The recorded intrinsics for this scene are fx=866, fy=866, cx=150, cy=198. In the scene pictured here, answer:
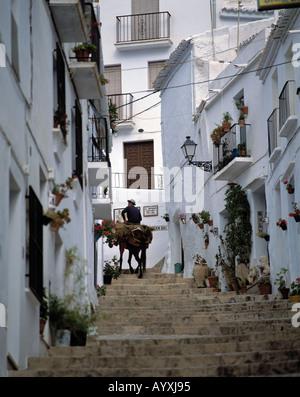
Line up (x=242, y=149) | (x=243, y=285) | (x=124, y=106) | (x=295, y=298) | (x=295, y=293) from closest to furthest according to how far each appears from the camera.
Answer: (x=295, y=298)
(x=295, y=293)
(x=243, y=285)
(x=242, y=149)
(x=124, y=106)

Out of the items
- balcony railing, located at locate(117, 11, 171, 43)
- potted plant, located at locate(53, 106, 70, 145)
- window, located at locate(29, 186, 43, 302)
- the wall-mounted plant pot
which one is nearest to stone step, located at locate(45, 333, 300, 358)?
window, located at locate(29, 186, 43, 302)

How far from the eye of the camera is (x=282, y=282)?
17062mm

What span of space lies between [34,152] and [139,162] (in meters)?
22.6

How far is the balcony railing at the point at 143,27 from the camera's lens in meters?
33.4

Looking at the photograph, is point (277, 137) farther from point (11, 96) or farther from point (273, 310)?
point (11, 96)

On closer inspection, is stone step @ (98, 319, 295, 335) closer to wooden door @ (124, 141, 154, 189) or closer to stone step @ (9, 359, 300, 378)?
stone step @ (9, 359, 300, 378)

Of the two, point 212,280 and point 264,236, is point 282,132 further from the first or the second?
point 212,280

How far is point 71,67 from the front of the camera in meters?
14.2

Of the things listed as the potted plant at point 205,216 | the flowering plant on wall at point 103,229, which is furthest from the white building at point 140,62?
the flowering plant on wall at point 103,229

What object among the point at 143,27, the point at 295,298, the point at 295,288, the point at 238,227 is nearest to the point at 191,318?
the point at 295,298
